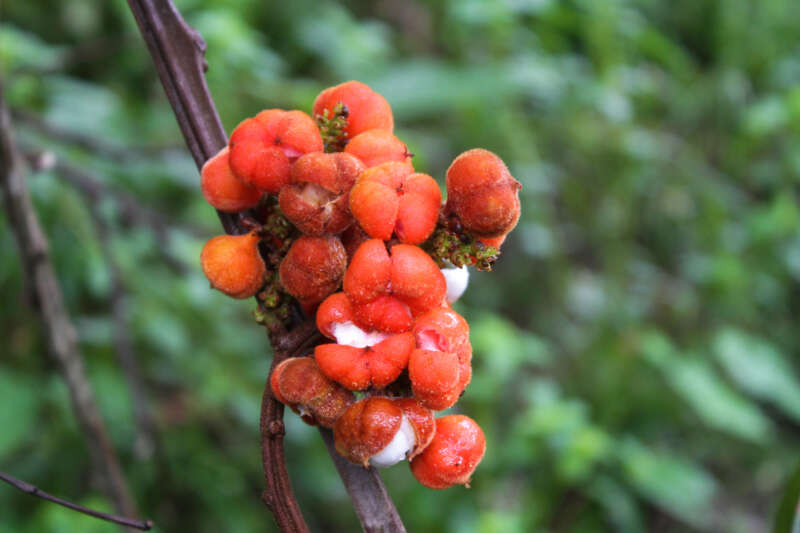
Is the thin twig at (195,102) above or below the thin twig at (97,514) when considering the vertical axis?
above

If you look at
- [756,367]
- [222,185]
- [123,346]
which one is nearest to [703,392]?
[756,367]

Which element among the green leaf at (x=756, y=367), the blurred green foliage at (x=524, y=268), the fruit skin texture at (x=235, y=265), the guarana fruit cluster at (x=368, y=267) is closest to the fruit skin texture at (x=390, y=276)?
the guarana fruit cluster at (x=368, y=267)

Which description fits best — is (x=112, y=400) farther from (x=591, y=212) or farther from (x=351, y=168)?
(x=591, y=212)

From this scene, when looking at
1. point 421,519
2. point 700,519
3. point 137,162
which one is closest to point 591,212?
point 700,519

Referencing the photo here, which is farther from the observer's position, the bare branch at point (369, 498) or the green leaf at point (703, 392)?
the green leaf at point (703, 392)

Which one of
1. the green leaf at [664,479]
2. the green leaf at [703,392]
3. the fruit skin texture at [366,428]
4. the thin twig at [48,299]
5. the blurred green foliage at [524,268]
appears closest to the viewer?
the fruit skin texture at [366,428]

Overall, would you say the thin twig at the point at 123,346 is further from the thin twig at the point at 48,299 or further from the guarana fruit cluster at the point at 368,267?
the guarana fruit cluster at the point at 368,267

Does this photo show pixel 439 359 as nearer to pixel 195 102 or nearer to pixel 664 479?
pixel 195 102

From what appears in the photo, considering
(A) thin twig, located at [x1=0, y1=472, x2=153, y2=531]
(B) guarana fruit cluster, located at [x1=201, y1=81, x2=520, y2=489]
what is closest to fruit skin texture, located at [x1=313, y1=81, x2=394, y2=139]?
(B) guarana fruit cluster, located at [x1=201, y1=81, x2=520, y2=489]

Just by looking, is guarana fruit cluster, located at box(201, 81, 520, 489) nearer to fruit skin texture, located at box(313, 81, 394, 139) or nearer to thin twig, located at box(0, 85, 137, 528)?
fruit skin texture, located at box(313, 81, 394, 139)
